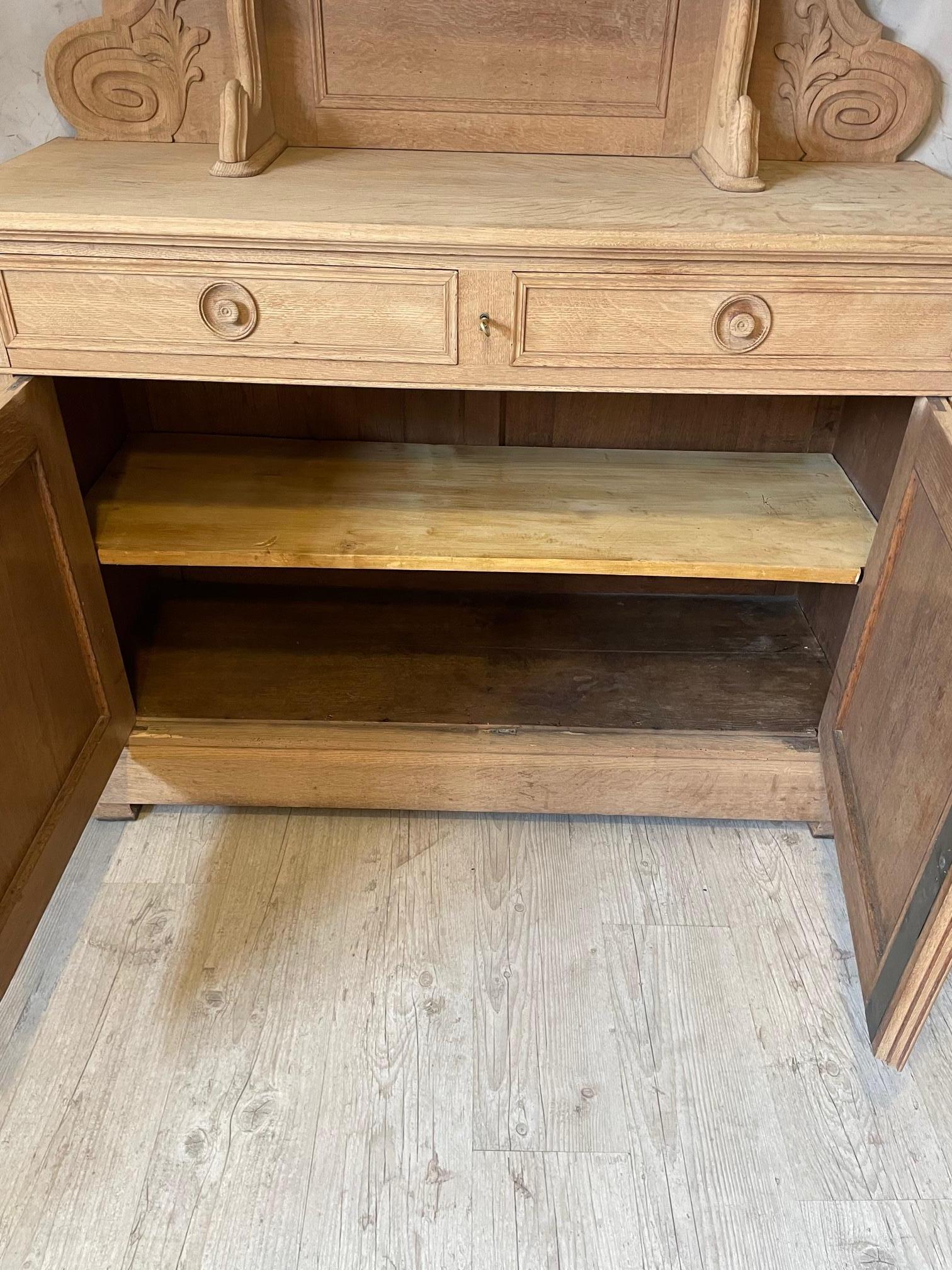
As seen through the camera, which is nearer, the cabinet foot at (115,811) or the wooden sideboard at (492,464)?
the wooden sideboard at (492,464)

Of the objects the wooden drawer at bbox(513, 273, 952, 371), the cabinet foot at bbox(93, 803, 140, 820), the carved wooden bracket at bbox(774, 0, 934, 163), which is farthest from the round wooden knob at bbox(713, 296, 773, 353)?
the cabinet foot at bbox(93, 803, 140, 820)

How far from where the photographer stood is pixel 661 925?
1400mm

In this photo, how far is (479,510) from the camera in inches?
56.9

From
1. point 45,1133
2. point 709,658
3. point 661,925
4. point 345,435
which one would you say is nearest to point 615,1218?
point 661,925

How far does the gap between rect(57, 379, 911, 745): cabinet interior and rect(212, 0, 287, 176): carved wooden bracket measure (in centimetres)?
41

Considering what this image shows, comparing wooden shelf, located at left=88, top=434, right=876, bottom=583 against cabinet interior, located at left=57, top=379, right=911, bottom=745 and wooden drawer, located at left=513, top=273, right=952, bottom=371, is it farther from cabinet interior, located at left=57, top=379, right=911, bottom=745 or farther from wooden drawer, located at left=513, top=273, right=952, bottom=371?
wooden drawer, located at left=513, top=273, right=952, bottom=371

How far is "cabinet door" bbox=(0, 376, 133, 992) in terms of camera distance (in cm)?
109

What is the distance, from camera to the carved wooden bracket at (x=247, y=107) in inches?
47.4

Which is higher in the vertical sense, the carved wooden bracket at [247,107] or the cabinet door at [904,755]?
the carved wooden bracket at [247,107]

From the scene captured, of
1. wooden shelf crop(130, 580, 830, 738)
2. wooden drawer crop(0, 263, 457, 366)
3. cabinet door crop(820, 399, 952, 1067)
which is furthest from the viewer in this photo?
wooden shelf crop(130, 580, 830, 738)

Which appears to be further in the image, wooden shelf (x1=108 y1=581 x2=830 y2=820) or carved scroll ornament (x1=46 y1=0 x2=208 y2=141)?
wooden shelf (x1=108 y1=581 x2=830 y2=820)

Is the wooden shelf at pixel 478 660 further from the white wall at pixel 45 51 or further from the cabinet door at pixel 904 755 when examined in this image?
the white wall at pixel 45 51

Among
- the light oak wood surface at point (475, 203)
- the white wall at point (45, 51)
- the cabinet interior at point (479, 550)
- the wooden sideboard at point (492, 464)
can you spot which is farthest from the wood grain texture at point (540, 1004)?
the white wall at point (45, 51)

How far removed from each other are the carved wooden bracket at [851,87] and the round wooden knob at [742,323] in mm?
416
